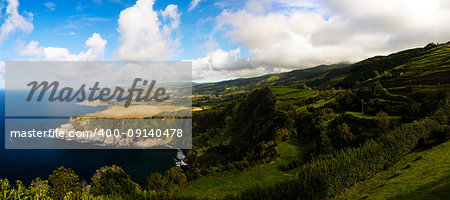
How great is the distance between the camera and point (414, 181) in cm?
1752

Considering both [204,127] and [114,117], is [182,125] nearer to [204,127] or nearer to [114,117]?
[204,127]

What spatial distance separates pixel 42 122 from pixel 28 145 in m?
69.0

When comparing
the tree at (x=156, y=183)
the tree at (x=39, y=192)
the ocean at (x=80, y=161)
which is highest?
the tree at (x=39, y=192)

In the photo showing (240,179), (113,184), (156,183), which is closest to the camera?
(240,179)

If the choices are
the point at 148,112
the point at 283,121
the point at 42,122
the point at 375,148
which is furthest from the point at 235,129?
the point at 42,122

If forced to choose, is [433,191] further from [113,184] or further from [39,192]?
[113,184]

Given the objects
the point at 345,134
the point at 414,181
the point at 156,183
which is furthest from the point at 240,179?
the point at 414,181

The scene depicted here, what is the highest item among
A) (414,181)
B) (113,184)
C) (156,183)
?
(414,181)

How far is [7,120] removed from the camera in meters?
170

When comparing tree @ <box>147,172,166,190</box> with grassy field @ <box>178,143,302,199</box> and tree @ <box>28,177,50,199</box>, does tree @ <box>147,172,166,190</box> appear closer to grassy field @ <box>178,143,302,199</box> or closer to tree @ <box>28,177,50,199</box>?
grassy field @ <box>178,143,302,199</box>

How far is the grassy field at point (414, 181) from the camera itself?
1513 centimetres

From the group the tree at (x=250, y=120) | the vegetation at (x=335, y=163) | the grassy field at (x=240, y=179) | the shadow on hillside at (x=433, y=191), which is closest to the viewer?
the shadow on hillside at (x=433, y=191)

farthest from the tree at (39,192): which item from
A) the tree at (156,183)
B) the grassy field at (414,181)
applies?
the grassy field at (414,181)

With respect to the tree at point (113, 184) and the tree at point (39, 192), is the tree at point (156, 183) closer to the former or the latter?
the tree at point (113, 184)
